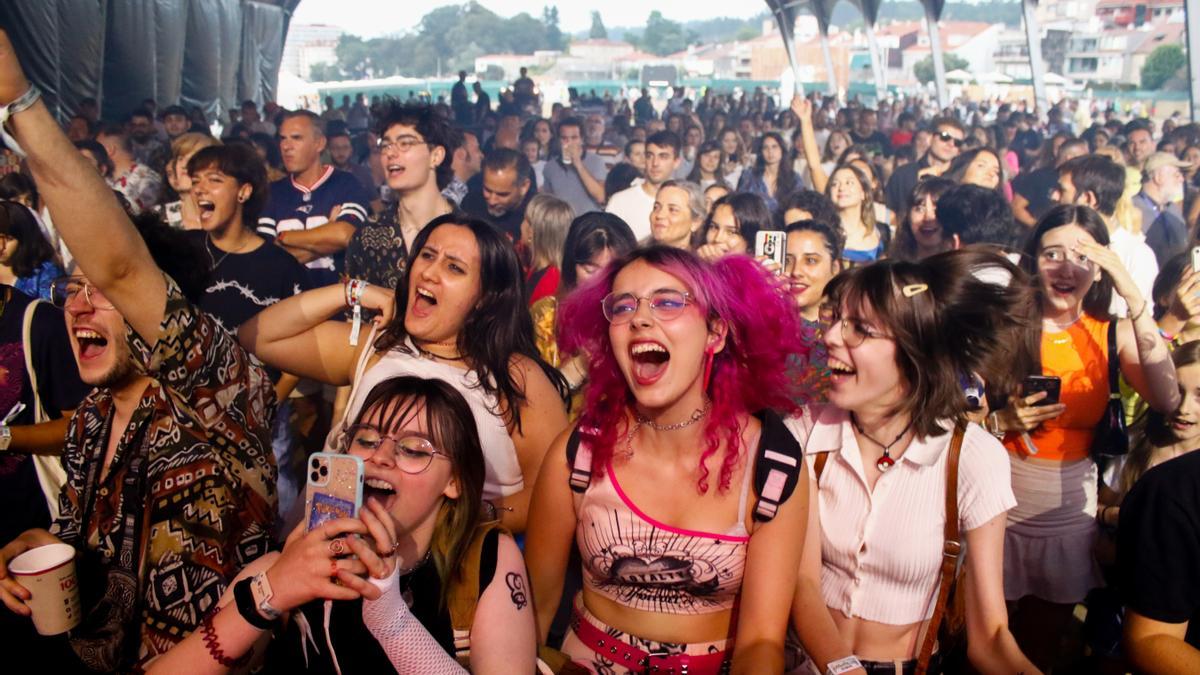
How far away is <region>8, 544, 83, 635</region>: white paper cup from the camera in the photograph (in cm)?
200

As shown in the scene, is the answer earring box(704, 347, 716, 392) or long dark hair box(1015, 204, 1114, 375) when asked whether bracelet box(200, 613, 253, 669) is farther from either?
long dark hair box(1015, 204, 1114, 375)

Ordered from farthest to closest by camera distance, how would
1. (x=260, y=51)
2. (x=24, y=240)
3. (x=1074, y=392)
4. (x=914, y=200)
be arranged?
(x=260, y=51) < (x=914, y=200) < (x=24, y=240) < (x=1074, y=392)

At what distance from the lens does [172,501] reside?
6.66ft

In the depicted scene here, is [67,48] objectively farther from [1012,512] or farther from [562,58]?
[562,58]

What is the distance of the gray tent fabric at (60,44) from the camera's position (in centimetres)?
1117

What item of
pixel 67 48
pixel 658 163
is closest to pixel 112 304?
pixel 658 163

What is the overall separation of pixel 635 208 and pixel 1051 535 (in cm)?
404

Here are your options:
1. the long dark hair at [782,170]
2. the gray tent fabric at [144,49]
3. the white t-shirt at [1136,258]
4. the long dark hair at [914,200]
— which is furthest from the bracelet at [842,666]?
the gray tent fabric at [144,49]

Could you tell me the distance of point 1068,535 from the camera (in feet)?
10.5

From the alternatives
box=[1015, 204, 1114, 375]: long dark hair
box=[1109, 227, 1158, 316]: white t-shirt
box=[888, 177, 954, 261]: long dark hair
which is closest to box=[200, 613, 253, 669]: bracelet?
box=[1015, 204, 1114, 375]: long dark hair

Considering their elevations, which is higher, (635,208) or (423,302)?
(423,302)

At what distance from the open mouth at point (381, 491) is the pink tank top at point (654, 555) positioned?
18.2 inches

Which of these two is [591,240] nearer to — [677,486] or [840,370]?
[840,370]

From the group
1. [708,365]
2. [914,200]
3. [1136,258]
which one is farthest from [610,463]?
[1136,258]
